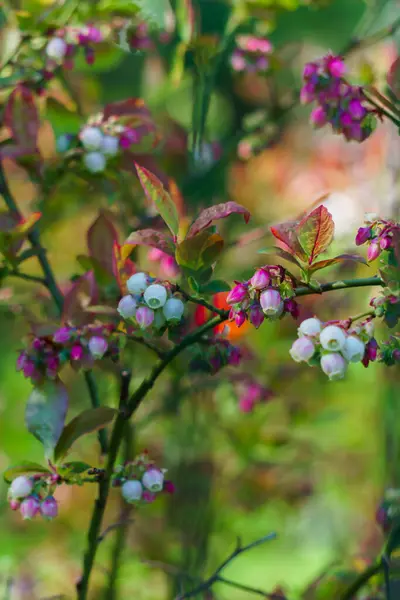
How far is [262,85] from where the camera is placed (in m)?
2.35

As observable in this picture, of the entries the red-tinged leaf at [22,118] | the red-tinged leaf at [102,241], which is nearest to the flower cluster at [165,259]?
the red-tinged leaf at [102,241]

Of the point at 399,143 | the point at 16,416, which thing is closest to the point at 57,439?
the point at 399,143

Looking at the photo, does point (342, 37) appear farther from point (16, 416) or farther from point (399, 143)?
point (16, 416)

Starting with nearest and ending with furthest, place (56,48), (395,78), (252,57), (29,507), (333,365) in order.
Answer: (333,365) < (29,507) < (395,78) < (56,48) < (252,57)

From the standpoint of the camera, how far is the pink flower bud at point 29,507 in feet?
2.31

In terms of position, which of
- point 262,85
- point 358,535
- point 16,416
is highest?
point 262,85

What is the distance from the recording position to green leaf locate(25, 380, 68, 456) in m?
0.78

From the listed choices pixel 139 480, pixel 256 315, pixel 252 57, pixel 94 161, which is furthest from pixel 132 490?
pixel 252 57

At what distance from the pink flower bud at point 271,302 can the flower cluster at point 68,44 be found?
1.61 ft

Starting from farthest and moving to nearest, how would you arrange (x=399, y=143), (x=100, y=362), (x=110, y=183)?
(x=399, y=143), (x=110, y=183), (x=100, y=362)

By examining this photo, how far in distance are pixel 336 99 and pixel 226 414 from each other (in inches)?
38.5

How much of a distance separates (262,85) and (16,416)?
1.19m

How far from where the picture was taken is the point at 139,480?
2.46ft

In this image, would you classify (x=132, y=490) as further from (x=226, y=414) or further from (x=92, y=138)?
(x=226, y=414)
